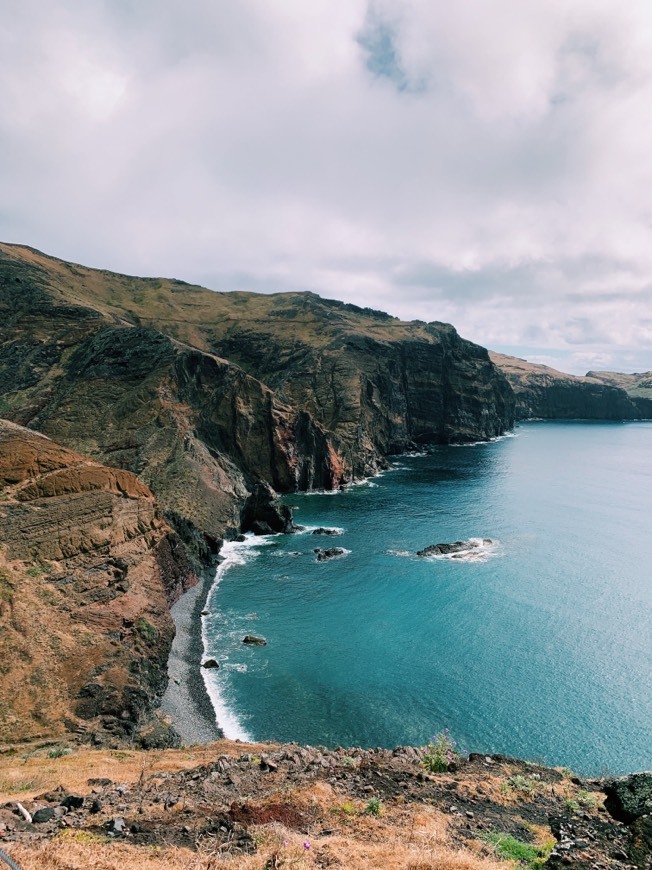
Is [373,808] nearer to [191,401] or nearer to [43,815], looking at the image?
[43,815]

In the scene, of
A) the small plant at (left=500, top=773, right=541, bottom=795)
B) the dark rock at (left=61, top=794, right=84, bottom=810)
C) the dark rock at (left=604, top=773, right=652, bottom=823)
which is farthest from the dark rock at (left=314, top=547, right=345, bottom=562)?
the dark rock at (left=604, top=773, right=652, bottom=823)

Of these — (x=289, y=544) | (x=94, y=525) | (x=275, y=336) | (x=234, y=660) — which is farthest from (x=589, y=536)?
(x=275, y=336)

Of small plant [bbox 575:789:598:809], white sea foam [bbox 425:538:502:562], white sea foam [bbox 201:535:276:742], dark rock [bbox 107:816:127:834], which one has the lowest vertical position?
white sea foam [bbox 201:535:276:742]

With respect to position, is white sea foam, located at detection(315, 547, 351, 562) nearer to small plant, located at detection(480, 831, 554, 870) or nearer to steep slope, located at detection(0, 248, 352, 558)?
steep slope, located at detection(0, 248, 352, 558)

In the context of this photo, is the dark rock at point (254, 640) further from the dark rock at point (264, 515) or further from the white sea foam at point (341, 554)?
the dark rock at point (264, 515)

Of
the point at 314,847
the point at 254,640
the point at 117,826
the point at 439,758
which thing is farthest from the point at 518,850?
the point at 254,640

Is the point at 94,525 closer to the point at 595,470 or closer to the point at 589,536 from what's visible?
the point at 589,536
